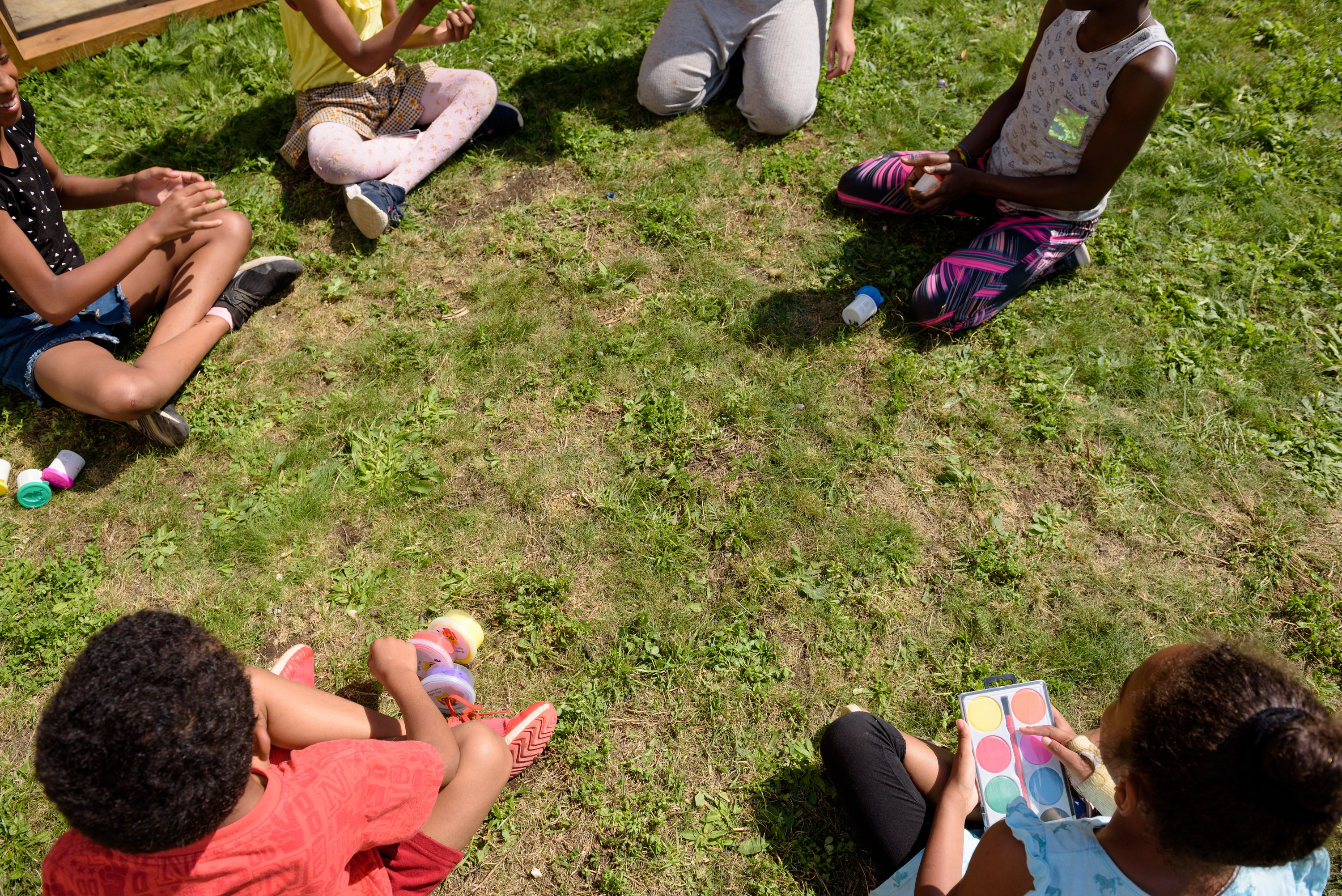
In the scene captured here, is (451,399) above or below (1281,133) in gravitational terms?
above

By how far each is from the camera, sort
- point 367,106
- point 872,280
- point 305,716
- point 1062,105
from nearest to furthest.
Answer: point 305,716 < point 1062,105 < point 872,280 < point 367,106

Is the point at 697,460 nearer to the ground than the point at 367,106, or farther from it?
nearer to the ground

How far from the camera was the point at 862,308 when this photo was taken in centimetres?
344

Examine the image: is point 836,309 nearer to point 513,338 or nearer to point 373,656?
point 513,338

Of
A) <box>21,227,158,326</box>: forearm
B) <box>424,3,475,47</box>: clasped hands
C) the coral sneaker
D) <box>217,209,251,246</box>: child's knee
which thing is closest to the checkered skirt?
<box>424,3,475,47</box>: clasped hands

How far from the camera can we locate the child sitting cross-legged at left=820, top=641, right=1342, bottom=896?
1454 millimetres

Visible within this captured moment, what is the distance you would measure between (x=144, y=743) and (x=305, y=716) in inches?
30.0

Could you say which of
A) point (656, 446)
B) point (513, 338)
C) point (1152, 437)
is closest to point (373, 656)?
point (656, 446)

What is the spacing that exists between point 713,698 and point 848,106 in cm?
321

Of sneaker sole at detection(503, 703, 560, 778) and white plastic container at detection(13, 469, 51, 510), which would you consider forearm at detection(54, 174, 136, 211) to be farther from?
sneaker sole at detection(503, 703, 560, 778)

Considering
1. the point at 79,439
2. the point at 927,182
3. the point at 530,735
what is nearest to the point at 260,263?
the point at 79,439

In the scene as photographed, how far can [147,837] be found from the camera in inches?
59.9

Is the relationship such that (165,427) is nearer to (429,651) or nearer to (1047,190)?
(429,651)

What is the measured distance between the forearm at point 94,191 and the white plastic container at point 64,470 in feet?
3.46
